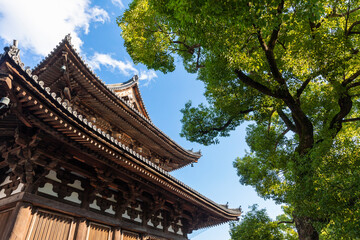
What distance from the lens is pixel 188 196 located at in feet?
29.9

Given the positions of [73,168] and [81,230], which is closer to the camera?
[81,230]

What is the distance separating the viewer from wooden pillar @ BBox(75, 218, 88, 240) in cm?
647

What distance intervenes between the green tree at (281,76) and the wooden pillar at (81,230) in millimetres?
5972

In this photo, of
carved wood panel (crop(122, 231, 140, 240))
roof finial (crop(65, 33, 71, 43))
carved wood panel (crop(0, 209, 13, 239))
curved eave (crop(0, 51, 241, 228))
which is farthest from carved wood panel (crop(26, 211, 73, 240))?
roof finial (crop(65, 33, 71, 43))

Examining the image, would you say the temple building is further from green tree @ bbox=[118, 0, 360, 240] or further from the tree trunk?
the tree trunk

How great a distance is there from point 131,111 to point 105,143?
4311 mm

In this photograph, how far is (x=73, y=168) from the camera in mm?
6719

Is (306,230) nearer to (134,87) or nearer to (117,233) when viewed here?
(117,233)

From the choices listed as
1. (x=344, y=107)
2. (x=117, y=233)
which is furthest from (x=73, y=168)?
(x=344, y=107)

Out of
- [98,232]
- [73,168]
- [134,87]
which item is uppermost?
[134,87]

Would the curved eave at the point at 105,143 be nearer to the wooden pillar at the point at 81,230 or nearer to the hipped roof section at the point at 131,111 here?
the wooden pillar at the point at 81,230

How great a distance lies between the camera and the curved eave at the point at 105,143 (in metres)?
4.63

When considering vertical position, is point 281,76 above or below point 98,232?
above

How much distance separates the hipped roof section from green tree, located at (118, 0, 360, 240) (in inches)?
76.5
